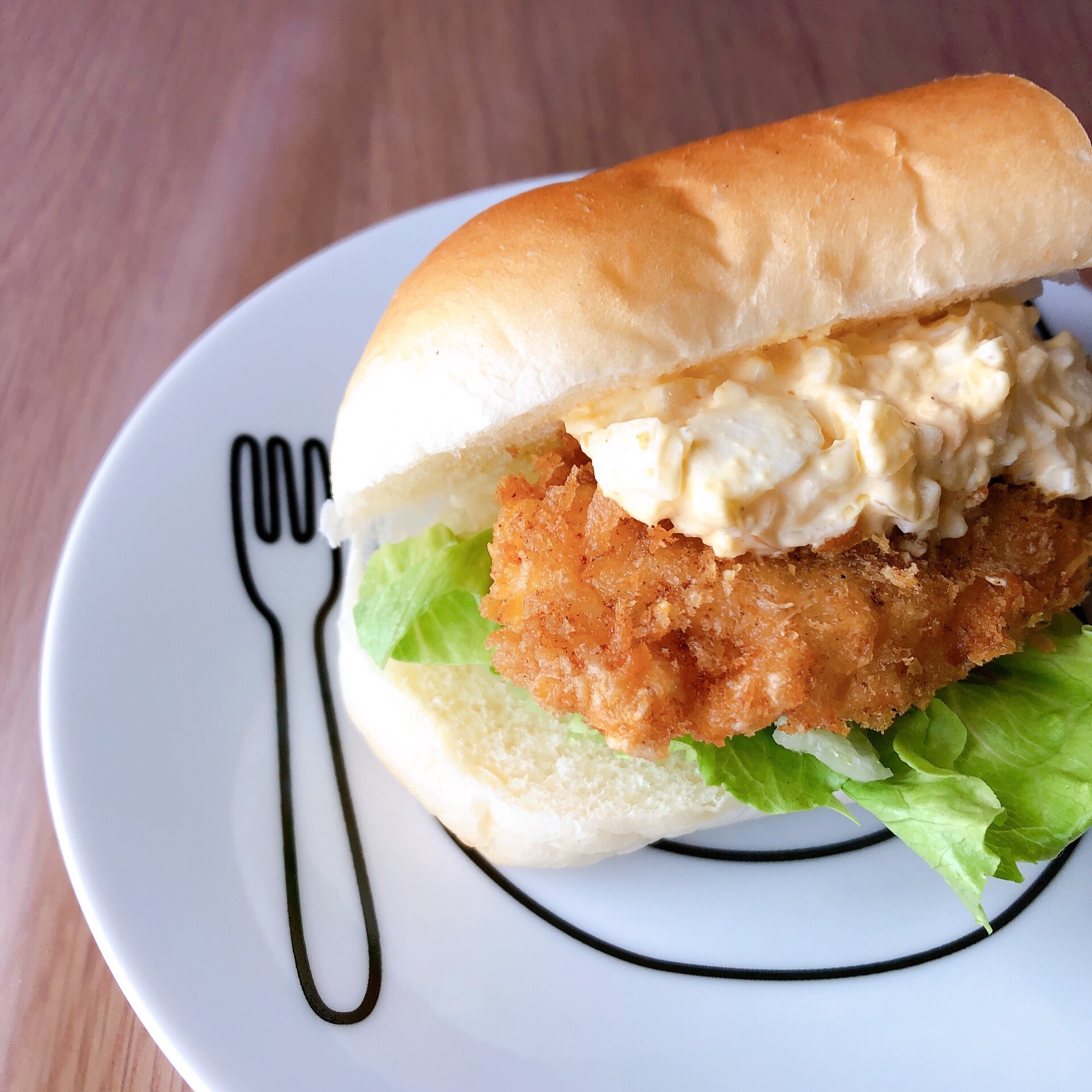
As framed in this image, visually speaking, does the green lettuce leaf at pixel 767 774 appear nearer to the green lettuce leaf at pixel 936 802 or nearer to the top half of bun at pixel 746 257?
the green lettuce leaf at pixel 936 802

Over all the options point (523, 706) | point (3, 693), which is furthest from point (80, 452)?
point (523, 706)

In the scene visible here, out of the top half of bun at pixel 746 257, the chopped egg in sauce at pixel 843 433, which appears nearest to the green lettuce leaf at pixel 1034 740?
the chopped egg in sauce at pixel 843 433

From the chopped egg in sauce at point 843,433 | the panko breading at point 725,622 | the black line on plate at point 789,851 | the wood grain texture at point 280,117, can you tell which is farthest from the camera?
the wood grain texture at point 280,117

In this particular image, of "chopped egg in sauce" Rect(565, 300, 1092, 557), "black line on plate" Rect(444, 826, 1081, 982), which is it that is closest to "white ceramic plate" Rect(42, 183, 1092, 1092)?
"black line on plate" Rect(444, 826, 1081, 982)

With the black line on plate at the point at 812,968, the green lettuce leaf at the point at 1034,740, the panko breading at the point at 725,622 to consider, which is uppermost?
the panko breading at the point at 725,622

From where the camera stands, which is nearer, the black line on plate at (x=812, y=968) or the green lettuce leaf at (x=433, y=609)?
the black line on plate at (x=812, y=968)

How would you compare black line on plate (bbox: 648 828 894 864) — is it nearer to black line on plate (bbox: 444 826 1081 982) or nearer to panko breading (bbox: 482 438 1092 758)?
black line on plate (bbox: 444 826 1081 982)
